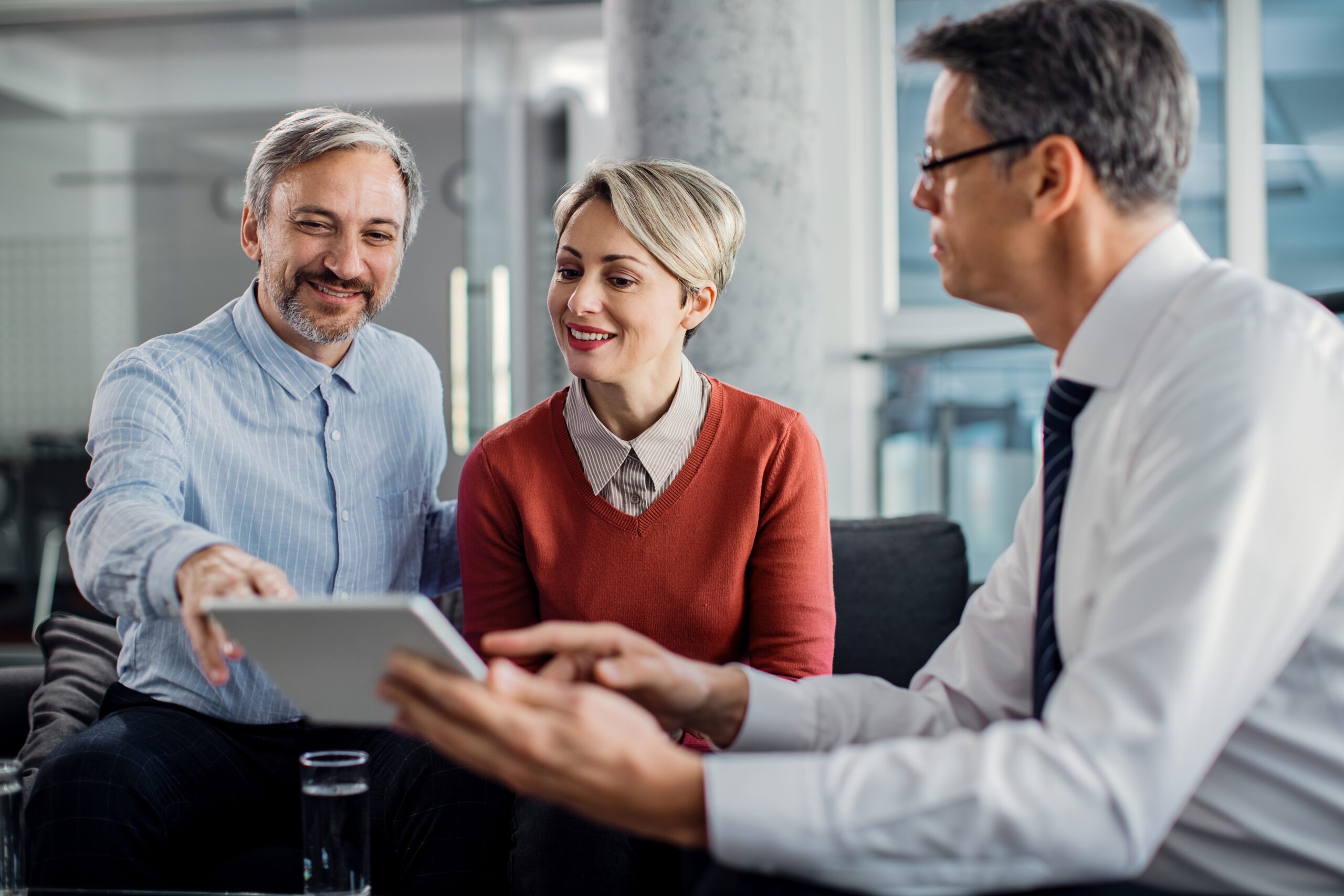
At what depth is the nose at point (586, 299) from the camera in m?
1.61

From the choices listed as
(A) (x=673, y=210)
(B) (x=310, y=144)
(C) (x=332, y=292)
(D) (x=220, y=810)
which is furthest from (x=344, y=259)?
(D) (x=220, y=810)

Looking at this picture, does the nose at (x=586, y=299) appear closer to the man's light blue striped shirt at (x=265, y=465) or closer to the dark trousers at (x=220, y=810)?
the man's light blue striped shirt at (x=265, y=465)

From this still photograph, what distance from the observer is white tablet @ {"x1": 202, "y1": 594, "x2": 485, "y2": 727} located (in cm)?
82

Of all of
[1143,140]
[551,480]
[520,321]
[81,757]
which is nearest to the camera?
[1143,140]

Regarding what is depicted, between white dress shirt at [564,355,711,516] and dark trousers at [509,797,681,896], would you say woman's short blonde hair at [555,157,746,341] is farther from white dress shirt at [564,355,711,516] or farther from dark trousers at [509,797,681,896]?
dark trousers at [509,797,681,896]

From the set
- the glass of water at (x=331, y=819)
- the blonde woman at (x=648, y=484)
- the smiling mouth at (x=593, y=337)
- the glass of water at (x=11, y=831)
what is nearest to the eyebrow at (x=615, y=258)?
the blonde woman at (x=648, y=484)

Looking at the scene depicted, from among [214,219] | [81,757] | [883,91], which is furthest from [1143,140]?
[214,219]

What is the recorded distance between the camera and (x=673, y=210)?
1640mm

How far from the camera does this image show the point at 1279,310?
32.9 inches

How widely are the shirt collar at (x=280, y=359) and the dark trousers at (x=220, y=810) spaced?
511mm

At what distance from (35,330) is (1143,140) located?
169 inches

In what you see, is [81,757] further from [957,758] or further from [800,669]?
[957,758]

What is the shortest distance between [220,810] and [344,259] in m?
0.82

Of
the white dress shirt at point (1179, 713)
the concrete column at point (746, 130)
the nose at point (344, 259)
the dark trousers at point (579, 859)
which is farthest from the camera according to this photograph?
the concrete column at point (746, 130)
